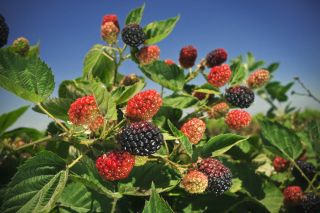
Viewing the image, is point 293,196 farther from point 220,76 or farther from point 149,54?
point 149,54

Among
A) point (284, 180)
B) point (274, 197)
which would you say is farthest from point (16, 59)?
point (284, 180)

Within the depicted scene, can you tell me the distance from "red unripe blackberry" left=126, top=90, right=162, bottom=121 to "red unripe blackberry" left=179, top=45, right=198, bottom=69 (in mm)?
818

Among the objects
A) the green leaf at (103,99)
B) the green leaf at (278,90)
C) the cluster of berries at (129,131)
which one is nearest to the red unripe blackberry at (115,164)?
the cluster of berries at (129,131)

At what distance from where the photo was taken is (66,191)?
4.98 ft

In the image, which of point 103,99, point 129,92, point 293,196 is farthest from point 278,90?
point 103,99

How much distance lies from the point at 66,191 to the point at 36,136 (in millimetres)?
700

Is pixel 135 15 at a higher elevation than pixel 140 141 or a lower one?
higher

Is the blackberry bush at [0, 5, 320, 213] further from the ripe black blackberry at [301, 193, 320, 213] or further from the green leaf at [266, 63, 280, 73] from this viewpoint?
the green leaf at [266, 63, 280, 73]

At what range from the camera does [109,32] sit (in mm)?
1807

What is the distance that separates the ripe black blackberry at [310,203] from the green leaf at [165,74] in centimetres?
91

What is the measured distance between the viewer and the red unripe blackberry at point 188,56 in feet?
6.43

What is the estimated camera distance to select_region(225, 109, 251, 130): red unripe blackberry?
1547 millimetres

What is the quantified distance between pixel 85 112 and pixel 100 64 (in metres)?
0.86

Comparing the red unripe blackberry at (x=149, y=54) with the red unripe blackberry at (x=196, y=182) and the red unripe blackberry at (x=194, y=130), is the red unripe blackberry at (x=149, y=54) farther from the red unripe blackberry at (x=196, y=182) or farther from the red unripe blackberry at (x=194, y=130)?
the red unripe blackberry at (x=196, y=182)
